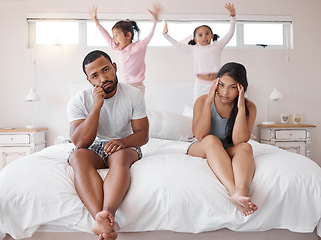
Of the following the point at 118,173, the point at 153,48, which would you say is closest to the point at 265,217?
the point at 118,173

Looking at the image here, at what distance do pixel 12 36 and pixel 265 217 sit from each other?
11.4 feet

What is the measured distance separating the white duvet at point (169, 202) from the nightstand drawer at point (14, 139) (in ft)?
6.52

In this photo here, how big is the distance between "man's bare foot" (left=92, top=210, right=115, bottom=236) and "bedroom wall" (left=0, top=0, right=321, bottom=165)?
269 cm

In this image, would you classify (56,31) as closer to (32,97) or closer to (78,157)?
(32,97)

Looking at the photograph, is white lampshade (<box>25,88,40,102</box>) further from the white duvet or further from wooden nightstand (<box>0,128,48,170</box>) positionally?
the white duvet

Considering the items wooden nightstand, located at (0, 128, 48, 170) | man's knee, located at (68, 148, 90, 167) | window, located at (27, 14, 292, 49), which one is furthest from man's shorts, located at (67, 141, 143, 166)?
window, located at (27, 14, 292, 49)

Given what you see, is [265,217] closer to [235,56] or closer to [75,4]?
[235,56]

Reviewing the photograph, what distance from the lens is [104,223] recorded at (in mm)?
1195

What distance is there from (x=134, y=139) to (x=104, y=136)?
0.63ft

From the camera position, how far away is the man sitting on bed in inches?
52.1

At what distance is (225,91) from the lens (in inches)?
71.8

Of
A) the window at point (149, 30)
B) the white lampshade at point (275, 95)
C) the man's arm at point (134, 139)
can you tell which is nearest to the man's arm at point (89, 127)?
the man's arm at point (134, 139)

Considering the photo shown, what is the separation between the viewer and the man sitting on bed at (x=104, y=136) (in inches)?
52.1

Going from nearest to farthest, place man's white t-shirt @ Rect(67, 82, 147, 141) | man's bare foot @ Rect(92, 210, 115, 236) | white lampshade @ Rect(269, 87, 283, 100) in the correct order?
man's bare foot @ Rect(92, 210, 115, 236) → man's white t-shirt @ Rect(67, 82, 147, 141) → white lampshade @ Rect(269, 87, 283, 100)
